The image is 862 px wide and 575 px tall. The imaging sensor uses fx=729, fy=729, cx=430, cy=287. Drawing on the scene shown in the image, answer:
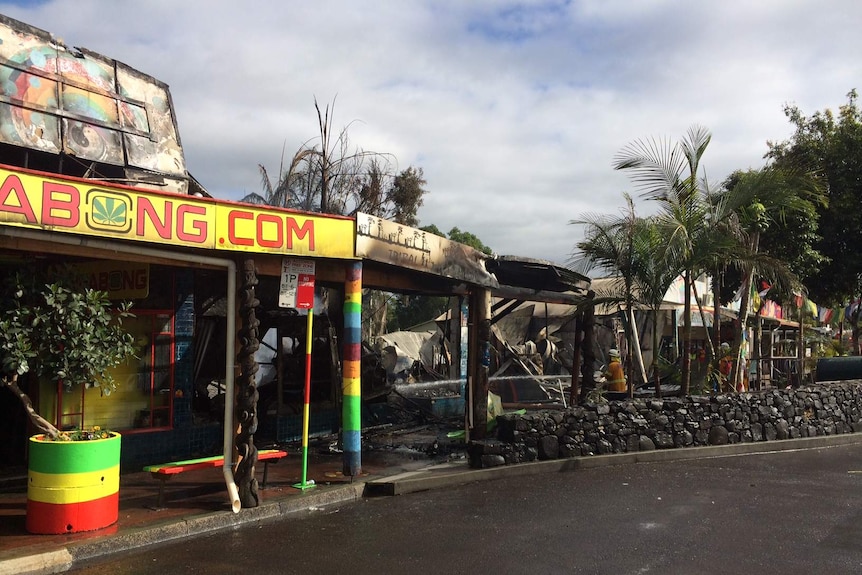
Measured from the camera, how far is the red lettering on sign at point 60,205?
608cm

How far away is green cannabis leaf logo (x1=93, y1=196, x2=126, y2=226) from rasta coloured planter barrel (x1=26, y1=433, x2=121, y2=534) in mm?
1954

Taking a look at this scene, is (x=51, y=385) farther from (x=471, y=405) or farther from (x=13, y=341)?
(x=471, y=405)

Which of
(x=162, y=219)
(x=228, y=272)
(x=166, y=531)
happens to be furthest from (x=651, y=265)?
(x=166, y=531)

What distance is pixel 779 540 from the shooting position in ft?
21.1

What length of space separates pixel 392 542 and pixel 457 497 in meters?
2.02

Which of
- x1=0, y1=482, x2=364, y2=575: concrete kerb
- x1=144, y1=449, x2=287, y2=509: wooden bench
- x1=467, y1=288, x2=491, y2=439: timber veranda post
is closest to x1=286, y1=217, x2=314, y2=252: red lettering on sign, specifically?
x1=144, y1=449, x2=287, y2=509: wooden bench

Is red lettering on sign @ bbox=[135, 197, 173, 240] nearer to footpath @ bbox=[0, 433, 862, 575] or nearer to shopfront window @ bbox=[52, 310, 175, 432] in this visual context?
footpath @ bbox=[0, 433, 862, 575]

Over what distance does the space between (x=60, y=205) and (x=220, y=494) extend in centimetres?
355

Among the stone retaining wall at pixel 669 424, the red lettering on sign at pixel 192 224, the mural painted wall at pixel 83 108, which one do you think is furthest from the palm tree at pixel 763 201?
the mural painted wall at pixel 83 108

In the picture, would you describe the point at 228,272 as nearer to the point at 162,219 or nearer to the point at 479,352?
the point at 162,219

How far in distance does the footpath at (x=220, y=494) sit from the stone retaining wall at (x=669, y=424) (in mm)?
209

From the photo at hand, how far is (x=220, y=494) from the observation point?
7953 mm

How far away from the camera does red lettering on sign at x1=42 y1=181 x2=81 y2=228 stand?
608 centimetres

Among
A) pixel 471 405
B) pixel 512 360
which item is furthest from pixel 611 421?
pixel 512 360
